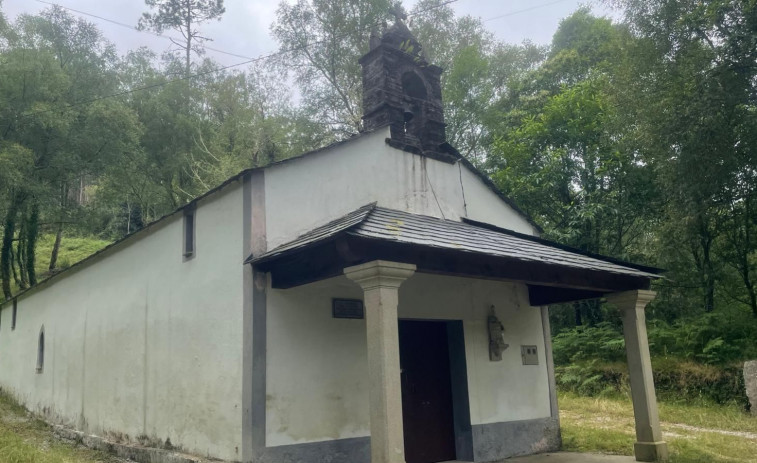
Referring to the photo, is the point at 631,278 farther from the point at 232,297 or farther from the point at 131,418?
the point at 131,418

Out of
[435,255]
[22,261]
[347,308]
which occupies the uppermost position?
[22,261]

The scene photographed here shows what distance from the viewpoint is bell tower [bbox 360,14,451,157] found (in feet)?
28.2

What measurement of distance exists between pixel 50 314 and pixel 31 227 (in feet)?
34.3

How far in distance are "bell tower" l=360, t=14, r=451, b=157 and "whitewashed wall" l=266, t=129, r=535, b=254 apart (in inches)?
14.3

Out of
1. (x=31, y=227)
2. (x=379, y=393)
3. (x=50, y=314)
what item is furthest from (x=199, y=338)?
(x=31, y=227)

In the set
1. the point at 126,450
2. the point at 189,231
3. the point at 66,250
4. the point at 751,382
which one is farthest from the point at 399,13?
the point at 66,250

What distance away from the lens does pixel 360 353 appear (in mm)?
7273

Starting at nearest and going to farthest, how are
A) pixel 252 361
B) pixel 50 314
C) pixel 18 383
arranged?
1. pixel 252 361
2. pixel 50 314
3. pixel 18 383

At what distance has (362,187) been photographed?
779 centimetres

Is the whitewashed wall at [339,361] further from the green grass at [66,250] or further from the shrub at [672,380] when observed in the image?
the green grass at [66,250]

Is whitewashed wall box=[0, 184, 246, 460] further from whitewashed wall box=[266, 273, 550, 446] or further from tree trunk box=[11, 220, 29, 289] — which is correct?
tree trunk box=[11, 220, 29, 289]

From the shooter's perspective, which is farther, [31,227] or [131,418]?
[31,227]

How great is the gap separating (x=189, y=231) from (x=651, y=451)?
707 centimetres

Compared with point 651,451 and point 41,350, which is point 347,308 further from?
point 41,350
